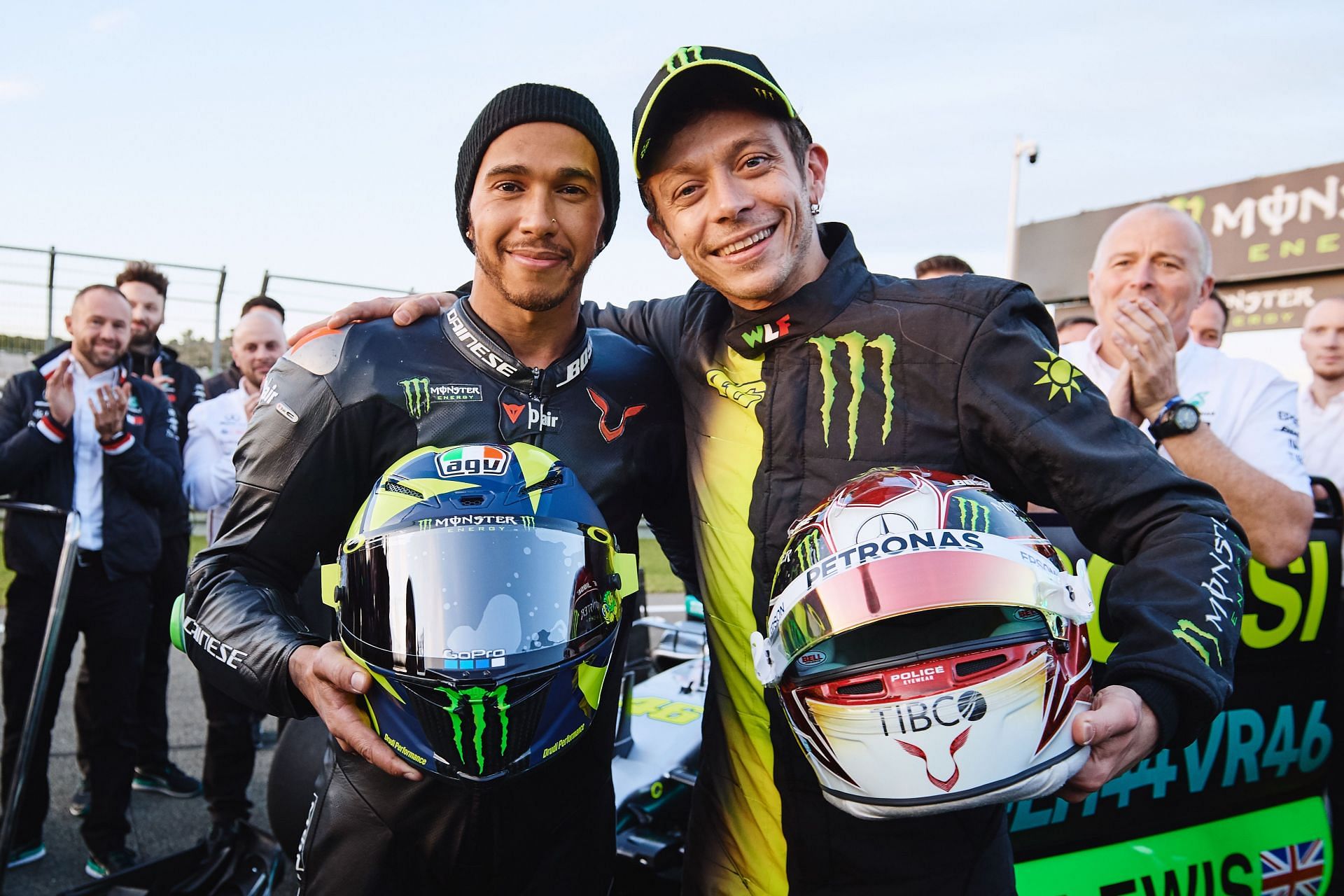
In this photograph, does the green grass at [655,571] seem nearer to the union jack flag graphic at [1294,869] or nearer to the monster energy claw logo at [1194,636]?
the union jack flag graphic at [1294,869]

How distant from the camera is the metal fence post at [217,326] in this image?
11.4 meters

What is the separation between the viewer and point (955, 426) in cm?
176

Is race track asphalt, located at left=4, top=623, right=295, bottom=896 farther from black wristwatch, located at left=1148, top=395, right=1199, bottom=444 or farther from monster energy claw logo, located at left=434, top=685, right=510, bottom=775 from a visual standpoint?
black wristwatch, located at left=1148, top=395, right=1199, bottom=444

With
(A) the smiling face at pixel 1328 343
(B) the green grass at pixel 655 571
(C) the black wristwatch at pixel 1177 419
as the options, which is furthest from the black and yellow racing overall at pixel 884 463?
(B) the green grass at pixel 655 571

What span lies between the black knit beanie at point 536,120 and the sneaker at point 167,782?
3796 millimetres

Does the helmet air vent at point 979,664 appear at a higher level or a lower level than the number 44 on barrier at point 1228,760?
higher

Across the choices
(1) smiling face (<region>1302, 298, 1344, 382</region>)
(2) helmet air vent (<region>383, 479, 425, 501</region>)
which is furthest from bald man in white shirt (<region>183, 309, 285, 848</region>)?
(1) smiling face (<region>1302, 298, 1344, 382</region>)

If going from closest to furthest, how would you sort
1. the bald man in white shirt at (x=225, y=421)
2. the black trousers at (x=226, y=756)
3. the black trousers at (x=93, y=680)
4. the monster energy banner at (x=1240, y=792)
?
the monster energy banner at (x=1240, y=792)
the black trousers at (x=93, y=680)
the black trousers at (x=226, y=756)
the bald man in white shirt at (x=225, y=421)

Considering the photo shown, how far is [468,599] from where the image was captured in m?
1.48

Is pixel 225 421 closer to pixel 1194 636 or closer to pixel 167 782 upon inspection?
pixel 167 782

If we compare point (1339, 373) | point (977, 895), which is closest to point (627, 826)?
point (977, 895)

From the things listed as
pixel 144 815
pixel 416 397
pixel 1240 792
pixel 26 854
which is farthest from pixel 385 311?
pixel 144 815

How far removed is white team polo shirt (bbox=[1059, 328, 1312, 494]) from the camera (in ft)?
9.45

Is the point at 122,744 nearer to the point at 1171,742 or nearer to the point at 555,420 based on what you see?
the point at 555,420
